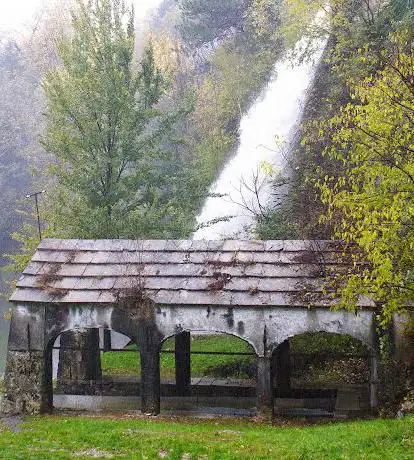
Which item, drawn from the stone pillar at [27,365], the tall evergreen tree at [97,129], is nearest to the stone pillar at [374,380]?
the stone pillar at [27,365]

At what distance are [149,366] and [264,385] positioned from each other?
297 centimetres

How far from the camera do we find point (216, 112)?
152 feet

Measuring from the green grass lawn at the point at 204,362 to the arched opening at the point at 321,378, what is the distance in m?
2.03

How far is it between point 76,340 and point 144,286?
582 cm

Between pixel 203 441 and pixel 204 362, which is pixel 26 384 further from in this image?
pixel 204 362

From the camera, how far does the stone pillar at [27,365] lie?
50.3 feet

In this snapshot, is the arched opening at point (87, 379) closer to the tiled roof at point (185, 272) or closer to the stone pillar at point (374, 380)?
the tiled roof at point (185, 272)

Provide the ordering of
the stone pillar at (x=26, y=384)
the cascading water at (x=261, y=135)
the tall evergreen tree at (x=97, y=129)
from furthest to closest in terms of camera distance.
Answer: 1. the cascading water at (x=261, y=135)
2. the tall evergreen tree at (x=97, y=129)
3. the stone pillar at (x=26, y=384)

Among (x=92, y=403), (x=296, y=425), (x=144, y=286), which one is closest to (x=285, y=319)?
(x=296, y=425)

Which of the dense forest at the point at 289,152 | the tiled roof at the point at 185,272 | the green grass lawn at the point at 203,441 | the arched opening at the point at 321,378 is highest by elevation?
the dense forest at the point at 289,152

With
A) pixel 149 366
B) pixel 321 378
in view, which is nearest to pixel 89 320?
pixel 149 366

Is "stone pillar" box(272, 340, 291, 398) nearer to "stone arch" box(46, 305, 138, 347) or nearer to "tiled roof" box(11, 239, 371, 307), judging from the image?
"tiled roof" box(11, 239, 371, 307)

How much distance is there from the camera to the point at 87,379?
19594mm

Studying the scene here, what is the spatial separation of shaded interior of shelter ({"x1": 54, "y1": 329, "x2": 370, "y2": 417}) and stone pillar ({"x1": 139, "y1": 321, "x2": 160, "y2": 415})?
5.10ft
